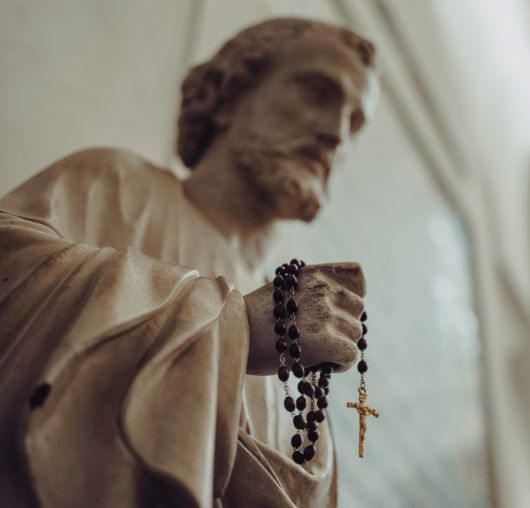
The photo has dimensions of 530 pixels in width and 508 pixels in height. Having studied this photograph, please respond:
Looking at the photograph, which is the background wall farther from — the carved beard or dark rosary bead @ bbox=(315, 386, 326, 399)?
dark rosary bead @ bbox=(315, 386, 326, 399)

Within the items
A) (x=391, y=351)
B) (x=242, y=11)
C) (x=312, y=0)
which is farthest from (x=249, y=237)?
(x=312, y=0)

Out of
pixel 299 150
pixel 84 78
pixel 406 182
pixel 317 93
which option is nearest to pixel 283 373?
pixel 299 150

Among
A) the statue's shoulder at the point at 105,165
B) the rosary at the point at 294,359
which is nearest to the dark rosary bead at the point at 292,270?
the rosary at the point at 294,359

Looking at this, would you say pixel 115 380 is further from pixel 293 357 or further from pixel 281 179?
pixel 281 179

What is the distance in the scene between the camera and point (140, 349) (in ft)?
2.39

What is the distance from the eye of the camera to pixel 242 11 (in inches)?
102

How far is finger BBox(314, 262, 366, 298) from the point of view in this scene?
0.85m

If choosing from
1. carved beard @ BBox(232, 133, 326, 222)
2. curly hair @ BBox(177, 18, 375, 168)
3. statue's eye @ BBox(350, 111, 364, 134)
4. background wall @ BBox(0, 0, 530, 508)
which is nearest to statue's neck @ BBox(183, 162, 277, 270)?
carved beard @ BBox(232, 133, 326, 222)

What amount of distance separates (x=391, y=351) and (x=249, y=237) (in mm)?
1573

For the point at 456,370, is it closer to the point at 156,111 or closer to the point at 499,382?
the point at 499,382

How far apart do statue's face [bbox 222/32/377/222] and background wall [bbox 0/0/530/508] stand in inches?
18.5

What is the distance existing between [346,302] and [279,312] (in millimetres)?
72

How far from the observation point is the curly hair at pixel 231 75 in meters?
1.56

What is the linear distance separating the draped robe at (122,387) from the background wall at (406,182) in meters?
0.80
